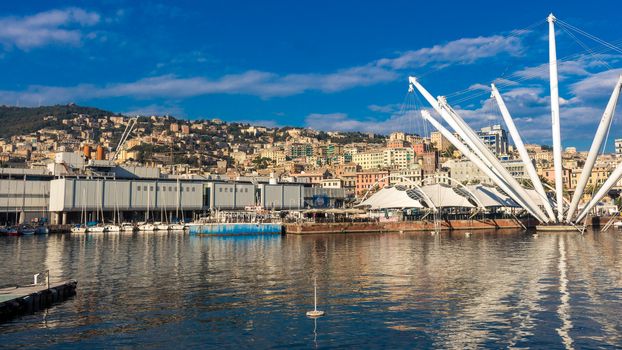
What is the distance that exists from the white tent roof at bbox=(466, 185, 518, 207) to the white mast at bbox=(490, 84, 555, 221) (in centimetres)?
1399

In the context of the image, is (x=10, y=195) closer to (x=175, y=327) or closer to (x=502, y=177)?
(x=502, y=177)

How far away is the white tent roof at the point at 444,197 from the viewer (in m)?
86.9

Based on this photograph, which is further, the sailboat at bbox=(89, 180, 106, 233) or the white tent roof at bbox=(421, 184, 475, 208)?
the white tent roof at bbox=(421, 184, 475, 208)

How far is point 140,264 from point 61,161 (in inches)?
2611

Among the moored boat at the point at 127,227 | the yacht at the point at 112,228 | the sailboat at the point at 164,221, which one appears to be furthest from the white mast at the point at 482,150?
the yacht at the point at 112,228

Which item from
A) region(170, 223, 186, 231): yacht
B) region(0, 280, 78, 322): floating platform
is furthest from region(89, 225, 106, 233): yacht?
region(0, 280, 78, 322): floating platform

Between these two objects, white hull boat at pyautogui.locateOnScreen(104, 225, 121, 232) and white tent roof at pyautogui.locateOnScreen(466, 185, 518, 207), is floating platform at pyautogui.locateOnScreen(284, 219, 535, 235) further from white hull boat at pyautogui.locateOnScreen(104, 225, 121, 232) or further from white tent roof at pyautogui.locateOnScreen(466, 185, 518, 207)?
white hull boat at pyautogui.locateOnScreen(104, 225, 121, 232)

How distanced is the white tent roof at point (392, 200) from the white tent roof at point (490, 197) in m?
11.3

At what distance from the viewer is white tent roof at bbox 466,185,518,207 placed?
90000 mm

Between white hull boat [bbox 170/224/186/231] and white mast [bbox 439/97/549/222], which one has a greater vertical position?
white mast [bbox 439/97/549/222]

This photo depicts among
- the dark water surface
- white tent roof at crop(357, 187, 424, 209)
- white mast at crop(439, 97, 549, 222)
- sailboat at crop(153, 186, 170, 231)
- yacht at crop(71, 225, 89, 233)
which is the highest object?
white mast at crop(439, 97, 549, 222)

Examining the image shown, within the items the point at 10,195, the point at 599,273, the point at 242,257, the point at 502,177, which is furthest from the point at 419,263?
the point at 10,195

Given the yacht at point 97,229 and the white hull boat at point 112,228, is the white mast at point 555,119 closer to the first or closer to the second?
the white hull boat at point 112,228

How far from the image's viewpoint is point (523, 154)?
74562 mm
